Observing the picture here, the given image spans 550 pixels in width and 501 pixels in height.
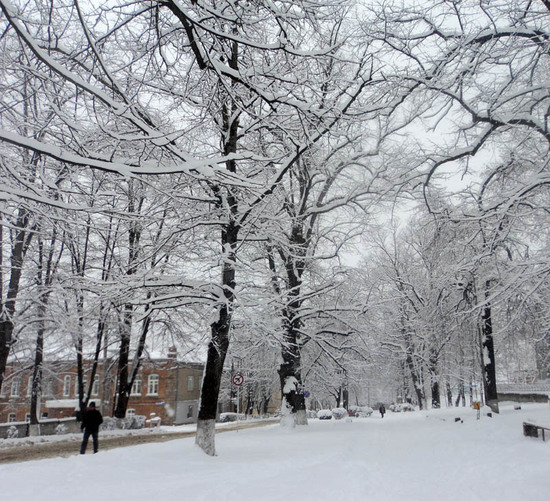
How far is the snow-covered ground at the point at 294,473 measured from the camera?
6.49 m

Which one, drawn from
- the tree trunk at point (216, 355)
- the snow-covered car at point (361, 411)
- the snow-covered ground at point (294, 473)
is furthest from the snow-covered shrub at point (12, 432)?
the snow-covered car at point (361, 411)

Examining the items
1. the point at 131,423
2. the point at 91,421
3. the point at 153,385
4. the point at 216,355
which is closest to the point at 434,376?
the point at 131,423

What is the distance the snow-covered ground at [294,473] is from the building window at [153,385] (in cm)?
4124

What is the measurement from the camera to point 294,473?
8055 millimetres

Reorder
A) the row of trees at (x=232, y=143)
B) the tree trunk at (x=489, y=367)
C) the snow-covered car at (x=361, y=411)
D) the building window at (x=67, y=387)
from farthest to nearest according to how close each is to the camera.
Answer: the building window at (x=67, y=387)
the snow-covered car at (x=361, y=411)
the tree trunk at (x=489, y=367)
the row of trees at (x=232, y=143)

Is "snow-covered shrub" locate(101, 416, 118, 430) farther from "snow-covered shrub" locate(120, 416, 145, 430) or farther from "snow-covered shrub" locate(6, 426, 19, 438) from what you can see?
"snow-covered shrub" locate(6, 426, 19, 438)

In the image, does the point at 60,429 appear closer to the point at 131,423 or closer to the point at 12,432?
the point at 12,432

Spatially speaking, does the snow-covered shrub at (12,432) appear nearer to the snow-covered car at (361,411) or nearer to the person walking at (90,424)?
the person walking at (90,424)

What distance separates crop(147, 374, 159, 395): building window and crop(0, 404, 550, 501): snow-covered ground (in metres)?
41.2

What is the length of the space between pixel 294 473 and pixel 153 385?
1819 inches

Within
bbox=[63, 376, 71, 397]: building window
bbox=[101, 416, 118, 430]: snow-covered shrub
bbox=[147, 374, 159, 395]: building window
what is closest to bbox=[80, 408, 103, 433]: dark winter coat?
bbox=[101, 416, 118, 430]: snow-covered shrub

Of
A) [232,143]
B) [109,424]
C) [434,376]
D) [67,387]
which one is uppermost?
[232,143]

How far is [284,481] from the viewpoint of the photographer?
732 cm

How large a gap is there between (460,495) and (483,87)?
8.44 meters
